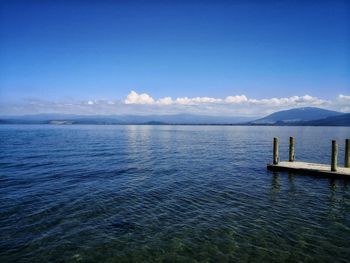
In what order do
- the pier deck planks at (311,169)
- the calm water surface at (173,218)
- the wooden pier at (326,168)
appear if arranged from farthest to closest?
the wooden pier at (326,168), the pier deck planks at (311,169), the calm water surface at (173,218)

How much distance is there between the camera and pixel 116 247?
506 inches

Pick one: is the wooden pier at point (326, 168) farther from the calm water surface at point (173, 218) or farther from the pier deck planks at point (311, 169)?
the calm water surface at point (173, 218)

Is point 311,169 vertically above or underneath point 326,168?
underneath

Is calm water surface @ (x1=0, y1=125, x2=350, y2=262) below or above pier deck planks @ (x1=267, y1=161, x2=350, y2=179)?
below

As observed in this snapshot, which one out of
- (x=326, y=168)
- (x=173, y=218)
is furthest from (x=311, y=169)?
(x=173, y=218)

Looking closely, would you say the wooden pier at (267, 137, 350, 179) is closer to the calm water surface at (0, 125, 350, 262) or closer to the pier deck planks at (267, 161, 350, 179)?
the pier deck planks at (267, 161, 350, 179)

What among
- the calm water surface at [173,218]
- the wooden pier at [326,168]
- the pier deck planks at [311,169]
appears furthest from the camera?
the wooden pier at [326,168]

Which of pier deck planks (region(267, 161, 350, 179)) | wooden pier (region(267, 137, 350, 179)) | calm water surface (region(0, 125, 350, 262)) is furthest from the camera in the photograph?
wooden pier (region(267, 137, 350, 179))

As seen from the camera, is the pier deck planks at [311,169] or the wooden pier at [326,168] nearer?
→ the pier deck planks at [311,169]

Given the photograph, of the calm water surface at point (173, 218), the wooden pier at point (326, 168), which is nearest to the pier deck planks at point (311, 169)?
the wooden pier at point (326, 168)

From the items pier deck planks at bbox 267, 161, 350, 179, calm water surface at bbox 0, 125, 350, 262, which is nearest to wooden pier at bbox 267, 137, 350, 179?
pier deck planks at bbox 267, 161, 350, 179

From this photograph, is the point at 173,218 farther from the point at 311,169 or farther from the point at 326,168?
the point at 326,168

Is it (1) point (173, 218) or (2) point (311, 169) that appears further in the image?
(2) point (311, 169)

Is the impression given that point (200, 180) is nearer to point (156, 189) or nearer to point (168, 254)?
point (156, 189)
